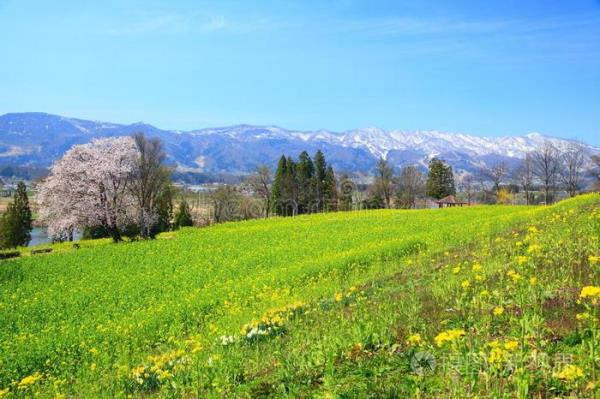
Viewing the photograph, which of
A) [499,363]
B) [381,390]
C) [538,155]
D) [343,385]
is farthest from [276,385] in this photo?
[538,155]

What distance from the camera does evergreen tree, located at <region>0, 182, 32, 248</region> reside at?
7469 cm

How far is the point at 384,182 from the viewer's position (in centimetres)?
10500

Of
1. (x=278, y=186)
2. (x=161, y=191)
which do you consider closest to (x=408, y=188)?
(x=278, y=186)

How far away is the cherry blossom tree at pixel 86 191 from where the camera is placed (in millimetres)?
49469

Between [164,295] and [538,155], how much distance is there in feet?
312

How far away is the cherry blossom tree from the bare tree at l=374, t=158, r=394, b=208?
62190mm

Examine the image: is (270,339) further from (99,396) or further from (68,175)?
(68,175)

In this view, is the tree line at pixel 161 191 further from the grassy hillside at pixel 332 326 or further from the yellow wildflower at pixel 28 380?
the yellow wildflower at pixel 28 380

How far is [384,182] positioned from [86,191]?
67354 mm

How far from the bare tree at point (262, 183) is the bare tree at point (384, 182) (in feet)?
73.8

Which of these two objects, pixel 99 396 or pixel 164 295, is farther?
pixel 164 295

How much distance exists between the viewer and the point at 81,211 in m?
49.4

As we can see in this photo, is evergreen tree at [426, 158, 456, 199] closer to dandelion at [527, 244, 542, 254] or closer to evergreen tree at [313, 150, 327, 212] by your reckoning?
evergreen tree at [313, 150, 327, 212]

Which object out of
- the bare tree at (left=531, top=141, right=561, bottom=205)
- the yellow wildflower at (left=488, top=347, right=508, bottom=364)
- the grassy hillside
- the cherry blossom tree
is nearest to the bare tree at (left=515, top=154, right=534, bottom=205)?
the bare tree at (left=531, top=141, right=561, bottom=205)
